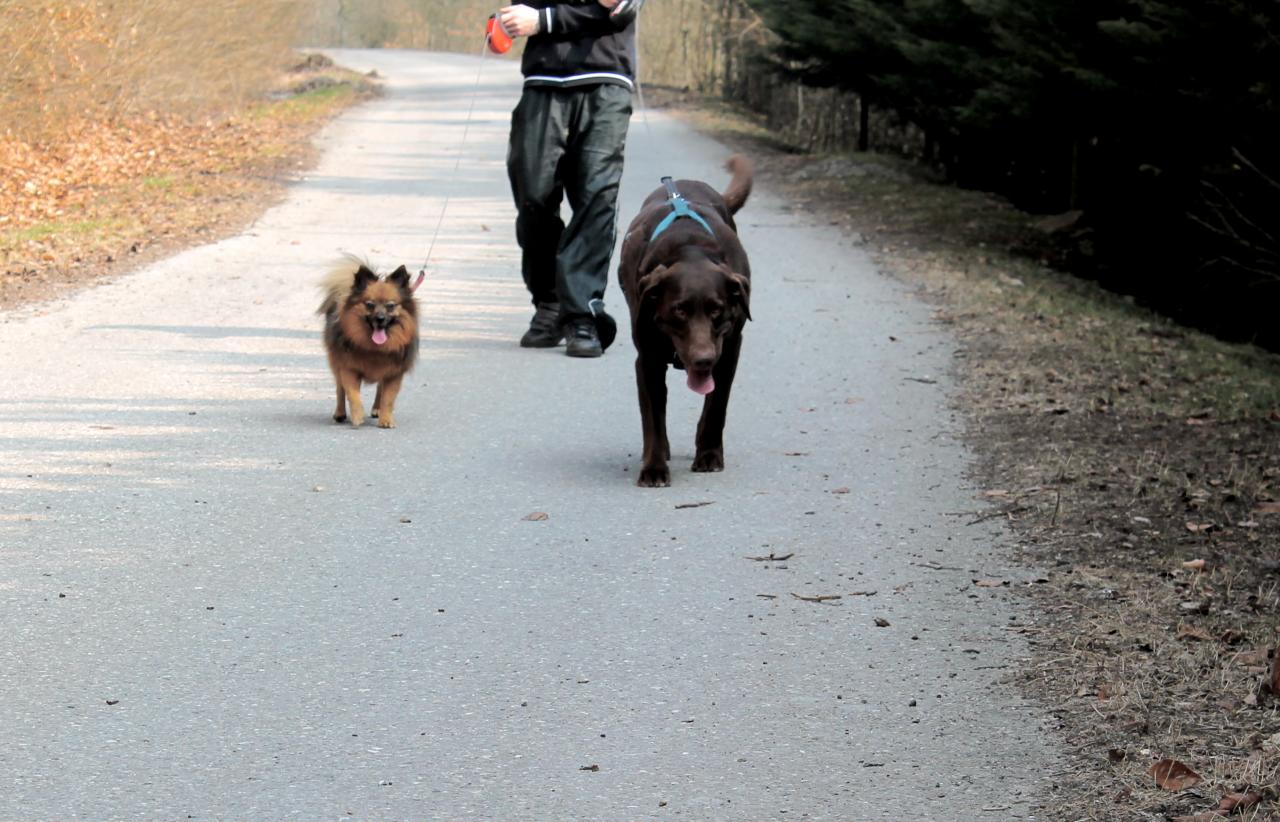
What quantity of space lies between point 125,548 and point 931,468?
3.47m

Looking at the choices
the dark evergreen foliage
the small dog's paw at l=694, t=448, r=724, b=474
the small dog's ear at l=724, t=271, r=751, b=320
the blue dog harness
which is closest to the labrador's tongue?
the small dog's ear at l=724, t=271, r=751, b=320

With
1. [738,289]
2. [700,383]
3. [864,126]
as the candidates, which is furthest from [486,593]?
[864,126]

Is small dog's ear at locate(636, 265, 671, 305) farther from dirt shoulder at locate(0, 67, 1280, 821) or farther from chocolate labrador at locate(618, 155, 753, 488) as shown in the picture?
dirt shoulder at locate(0, 67, 1280, 821)

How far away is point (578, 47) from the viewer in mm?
9797

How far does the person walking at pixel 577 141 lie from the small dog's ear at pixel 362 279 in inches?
→ 78.0

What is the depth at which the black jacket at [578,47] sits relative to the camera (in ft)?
31.8

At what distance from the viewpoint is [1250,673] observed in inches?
185

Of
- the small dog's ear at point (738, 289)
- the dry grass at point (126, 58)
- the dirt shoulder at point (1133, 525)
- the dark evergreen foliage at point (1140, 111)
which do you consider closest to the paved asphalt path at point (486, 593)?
the dirt shoulder at point (1133, 525)

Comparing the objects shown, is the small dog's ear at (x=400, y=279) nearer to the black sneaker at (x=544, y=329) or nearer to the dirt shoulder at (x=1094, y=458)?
the black sneaker at (x=544, y=329)

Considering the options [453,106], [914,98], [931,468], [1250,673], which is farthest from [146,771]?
[453,106]

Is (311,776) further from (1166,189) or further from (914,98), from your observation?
(914,98)

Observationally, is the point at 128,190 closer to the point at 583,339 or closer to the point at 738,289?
the point at 583,339

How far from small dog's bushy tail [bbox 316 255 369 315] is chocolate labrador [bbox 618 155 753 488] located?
4.58ft

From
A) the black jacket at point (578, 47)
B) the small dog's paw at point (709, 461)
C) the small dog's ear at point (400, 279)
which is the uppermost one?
the black jacket at point (578, 47)
